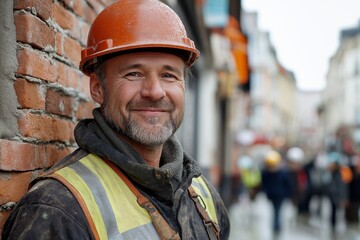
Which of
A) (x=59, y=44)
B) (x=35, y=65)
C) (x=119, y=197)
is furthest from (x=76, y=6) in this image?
(x=119, y=197)

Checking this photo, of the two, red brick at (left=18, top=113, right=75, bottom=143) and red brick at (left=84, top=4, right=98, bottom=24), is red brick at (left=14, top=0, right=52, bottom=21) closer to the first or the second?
red brick at (left=18, top=113, right=75, bottom=143)

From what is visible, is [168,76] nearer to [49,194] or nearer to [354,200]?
[49,194]

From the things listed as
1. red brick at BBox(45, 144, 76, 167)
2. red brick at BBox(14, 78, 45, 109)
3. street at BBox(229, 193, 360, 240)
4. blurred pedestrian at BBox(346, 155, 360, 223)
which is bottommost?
street at BBox(229, 193, 360, 240)

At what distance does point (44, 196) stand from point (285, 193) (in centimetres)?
1057

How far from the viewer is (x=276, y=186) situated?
39.4 ft

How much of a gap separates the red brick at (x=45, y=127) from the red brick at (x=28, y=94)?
0.14 feet

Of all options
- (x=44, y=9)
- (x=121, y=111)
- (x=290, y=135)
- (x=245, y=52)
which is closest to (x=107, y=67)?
(x=121, y=111)

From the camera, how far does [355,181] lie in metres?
14.7

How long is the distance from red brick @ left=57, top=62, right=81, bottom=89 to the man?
0.27m

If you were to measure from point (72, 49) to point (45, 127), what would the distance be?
1.81 feet

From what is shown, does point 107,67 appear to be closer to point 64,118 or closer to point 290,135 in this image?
point 64,118

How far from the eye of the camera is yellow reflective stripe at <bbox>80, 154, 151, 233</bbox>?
196 centimetres

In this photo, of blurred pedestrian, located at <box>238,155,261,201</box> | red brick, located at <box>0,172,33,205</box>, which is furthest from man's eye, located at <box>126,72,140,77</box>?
blurred pedestrian, located at <box>238,155,261,201</box>

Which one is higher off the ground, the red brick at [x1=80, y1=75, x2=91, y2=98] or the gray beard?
the red brick at [x1=80, y1=75, x2=91, y2=98]
